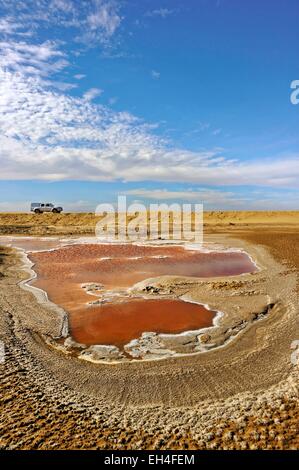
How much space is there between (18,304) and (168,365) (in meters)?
6.03

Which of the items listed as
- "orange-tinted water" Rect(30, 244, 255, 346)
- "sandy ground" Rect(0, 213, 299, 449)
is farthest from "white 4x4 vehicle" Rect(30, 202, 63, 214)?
"sandy ground" Rect(0, 213, 299, 449)

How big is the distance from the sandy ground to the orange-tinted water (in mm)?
1093

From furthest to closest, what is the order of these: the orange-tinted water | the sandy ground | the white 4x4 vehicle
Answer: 1. the white 4x4 vehicle
2. the orange-tinted water
3. the sandy ground

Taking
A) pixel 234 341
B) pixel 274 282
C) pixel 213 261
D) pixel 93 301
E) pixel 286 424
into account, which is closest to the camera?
pixel 286 424

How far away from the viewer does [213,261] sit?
2025 centimetres

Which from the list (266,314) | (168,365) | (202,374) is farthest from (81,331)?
(266,314)

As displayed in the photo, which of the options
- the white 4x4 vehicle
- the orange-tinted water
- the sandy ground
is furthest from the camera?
the white 4x4 vehicle

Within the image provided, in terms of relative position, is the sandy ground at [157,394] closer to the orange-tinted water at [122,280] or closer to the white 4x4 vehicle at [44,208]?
the orange-tinted water at [122,280]

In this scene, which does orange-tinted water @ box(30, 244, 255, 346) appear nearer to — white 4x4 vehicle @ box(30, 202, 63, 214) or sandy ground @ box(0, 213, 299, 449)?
sandy ground @ box(0, 213, 299, 449)

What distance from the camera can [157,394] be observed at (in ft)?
19.3

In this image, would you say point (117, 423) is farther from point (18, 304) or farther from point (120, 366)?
point (18, 304)

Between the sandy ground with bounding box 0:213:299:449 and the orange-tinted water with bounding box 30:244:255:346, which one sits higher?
the orange-tinted water with bounding box 30:244:255:346

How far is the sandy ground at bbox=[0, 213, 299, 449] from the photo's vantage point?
463cm
